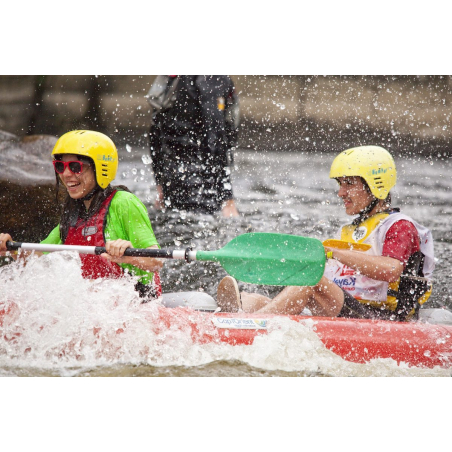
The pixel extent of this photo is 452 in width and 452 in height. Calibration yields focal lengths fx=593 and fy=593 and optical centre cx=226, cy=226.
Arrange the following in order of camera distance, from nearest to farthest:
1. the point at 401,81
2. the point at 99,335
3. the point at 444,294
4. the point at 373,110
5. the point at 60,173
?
the point at 99,335 → the point at 60,173 → the point at 401,81 → the point at 373,110 → the point at 444,294

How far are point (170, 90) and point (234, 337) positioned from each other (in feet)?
5.31

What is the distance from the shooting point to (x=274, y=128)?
3658 mm

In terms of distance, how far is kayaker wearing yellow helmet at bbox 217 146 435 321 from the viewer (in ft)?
8.54

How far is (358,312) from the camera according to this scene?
2660mm


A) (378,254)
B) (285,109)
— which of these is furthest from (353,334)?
(285,109)

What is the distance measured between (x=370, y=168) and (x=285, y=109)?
3.00ft

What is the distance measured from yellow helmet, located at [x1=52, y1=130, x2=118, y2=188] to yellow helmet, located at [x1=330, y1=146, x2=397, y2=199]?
42.8 inches

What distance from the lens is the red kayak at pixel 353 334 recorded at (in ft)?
8.09

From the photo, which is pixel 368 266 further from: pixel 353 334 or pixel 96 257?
pixel 96 257

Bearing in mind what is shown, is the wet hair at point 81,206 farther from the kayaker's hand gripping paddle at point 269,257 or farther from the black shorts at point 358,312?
the black shorts at point 358,312

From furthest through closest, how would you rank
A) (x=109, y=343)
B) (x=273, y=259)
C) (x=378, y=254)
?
(x=378, y=254)
(x=273, y=259)
(x=109, y=343)

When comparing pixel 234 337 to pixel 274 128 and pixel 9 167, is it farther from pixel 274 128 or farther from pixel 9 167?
pixel 9 167

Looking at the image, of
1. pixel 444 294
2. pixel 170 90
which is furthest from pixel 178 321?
pixel 444 294

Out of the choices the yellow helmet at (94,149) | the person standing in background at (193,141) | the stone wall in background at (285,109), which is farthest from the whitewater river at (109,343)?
the person standing in background at (193,141)
